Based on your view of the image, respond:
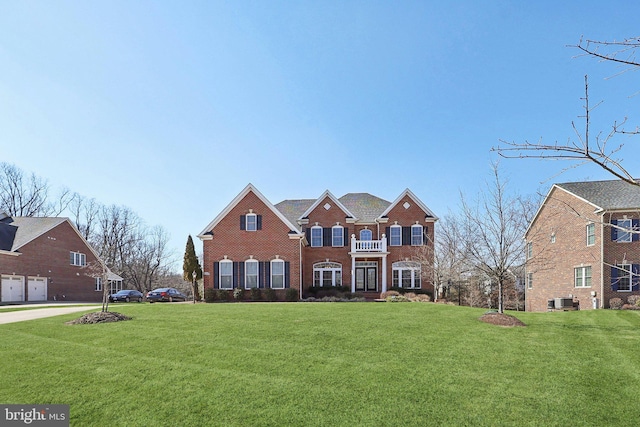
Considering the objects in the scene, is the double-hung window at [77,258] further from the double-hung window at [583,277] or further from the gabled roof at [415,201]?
the double-hung window at [583,277]

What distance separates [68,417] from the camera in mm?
6422

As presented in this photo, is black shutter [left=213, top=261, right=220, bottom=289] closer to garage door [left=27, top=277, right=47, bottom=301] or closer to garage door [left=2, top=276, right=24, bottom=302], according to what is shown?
garage door [left=2, top=276, right=24, bottom=302]

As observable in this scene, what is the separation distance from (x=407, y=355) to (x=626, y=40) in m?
7.16

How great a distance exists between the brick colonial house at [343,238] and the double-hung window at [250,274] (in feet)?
3.54

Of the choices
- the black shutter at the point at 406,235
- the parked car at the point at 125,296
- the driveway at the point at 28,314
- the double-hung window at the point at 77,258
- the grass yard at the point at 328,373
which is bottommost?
the parked car at the point at 125,296

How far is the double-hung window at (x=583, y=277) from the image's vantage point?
24891 millimetres

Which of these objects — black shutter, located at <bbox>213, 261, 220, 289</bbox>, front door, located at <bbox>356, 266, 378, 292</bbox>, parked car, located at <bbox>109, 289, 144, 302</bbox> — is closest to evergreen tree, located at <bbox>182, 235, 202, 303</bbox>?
black shutter, located at <bbox>213, 261, 220, 289</bbox>

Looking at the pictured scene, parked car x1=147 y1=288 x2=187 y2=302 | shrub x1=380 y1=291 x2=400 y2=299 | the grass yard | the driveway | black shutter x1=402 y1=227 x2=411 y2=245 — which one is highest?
black shutter x1=402 y1=227 x2=411 y2=245

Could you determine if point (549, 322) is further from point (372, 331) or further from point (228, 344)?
point (228, 344)

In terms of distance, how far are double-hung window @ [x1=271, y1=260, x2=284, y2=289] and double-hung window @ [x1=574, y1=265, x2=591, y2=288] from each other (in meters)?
19.1

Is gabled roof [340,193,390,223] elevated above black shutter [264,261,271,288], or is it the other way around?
gabled roof [340,193,390,223]

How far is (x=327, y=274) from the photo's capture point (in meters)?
30.0

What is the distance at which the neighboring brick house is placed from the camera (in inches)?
1261

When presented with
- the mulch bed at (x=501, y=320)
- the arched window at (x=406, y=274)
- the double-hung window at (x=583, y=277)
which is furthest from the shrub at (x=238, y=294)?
the double-hung window at (x=583, y=277)
